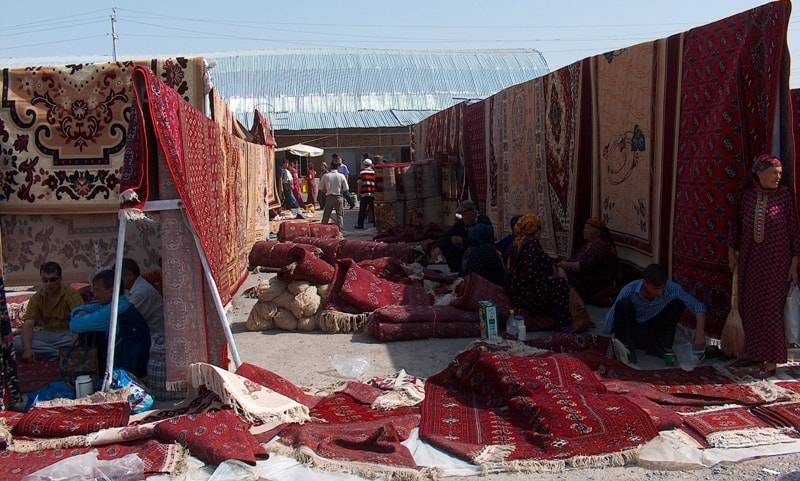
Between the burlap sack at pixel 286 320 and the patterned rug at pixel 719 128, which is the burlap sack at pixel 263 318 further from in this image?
the patterned rug at pixel 719 128

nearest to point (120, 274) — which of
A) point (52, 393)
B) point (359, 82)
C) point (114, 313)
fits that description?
point (114, 313)

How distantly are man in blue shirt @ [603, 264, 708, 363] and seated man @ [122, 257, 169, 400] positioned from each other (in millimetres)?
3351

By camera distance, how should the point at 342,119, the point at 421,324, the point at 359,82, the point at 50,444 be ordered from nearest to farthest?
the point at 50,444 < the point at 421,324 < the point at 342,119 < the point at 359,82

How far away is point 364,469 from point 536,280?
3.16 meters

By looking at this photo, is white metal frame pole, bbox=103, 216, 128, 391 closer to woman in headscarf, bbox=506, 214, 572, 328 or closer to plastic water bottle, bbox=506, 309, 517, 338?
plastic water bottle, bbox=506, 309, 517, 338

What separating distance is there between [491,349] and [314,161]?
2379 centimetres

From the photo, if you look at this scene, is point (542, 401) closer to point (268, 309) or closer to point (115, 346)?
point (115, 346)

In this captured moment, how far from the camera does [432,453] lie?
3.86m

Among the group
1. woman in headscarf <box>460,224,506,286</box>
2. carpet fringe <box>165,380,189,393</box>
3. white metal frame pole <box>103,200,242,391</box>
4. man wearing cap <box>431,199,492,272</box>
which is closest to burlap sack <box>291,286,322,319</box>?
woman in headscarf <box>460,224,506,286</box>

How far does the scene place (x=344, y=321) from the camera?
6691 mm

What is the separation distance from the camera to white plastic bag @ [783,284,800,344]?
4.77 metres

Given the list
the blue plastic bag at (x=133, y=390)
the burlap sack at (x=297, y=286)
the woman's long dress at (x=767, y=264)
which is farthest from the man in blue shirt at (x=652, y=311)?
the blue plastic bag at (x=133, y=390)

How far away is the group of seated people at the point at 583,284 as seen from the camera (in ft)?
17.6

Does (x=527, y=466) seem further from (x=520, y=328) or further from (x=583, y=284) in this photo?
(x=583, y=284)
